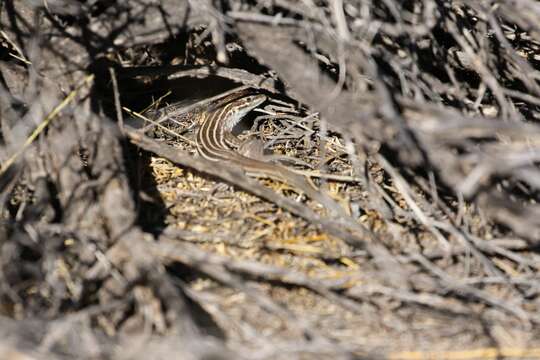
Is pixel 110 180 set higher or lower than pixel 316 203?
higher

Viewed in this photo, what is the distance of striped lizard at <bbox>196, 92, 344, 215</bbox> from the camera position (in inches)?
117

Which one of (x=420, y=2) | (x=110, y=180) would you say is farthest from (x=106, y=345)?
(x=420, y=2)

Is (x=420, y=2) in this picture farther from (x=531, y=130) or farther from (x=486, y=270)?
(x=486, y=270)

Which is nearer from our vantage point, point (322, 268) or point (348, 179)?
point (322, 268)

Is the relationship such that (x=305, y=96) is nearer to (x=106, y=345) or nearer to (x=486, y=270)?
(x=486, y=270)

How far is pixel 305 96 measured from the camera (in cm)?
235

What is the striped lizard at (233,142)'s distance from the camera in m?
2.97

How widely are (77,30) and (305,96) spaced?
1.11 metres

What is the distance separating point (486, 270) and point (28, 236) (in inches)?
75.1

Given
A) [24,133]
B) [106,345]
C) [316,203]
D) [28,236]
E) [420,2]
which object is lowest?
[316,203]

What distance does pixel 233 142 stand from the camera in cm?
414

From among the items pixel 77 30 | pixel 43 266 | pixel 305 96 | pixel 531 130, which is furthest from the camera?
pixel 77 30

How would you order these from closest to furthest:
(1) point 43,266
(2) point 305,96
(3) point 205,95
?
(1) point 43,266
(2) point 305,96
(3) point 205,95

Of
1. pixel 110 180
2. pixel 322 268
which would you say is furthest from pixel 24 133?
pixel 322 268
